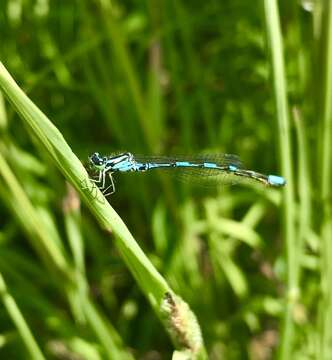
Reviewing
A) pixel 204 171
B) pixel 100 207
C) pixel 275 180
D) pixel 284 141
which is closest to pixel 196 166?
pixel 204 171

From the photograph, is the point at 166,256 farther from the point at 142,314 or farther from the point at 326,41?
the point at 326,41

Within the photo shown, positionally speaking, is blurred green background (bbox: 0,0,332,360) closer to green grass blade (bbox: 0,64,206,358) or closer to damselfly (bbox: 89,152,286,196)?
damselfly (bbox: 89,152,286,196)

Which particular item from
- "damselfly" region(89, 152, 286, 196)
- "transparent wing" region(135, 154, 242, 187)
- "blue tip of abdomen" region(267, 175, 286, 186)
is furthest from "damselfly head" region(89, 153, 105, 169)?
"blue tip of abdomen" region(267, 175, 286, 186)

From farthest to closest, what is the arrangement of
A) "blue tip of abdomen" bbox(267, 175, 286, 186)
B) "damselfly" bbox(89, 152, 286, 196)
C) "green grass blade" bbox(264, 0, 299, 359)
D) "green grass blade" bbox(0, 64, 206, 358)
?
"damselfly" bbox(89, 152, 286, 196), "blue tip of abdomen" bbox(267, 175, 286, 186), "green grass blade" bbox(264, 0, 299, 359), "green grass blade" bbox(0, 64, 206, 358)

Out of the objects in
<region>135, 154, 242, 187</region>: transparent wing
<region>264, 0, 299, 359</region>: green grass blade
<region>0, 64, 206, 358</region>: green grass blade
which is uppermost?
<region>135, 154, 242, 187</region>: transparent wing

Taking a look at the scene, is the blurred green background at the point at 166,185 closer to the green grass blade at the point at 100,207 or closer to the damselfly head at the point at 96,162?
the damselfly head at the point at 96,162

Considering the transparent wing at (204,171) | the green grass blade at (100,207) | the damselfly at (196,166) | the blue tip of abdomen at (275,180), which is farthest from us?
the transparent wing at (204,171)

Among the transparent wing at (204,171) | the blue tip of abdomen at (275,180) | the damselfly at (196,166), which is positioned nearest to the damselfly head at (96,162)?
the damselfly at (196,166)

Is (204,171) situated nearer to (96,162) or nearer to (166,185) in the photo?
(166,185)
